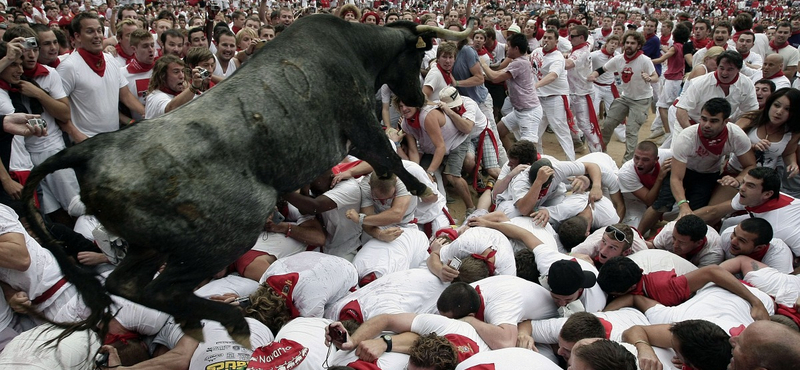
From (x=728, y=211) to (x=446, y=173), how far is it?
9.80 feet

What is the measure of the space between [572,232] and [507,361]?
2.48 m

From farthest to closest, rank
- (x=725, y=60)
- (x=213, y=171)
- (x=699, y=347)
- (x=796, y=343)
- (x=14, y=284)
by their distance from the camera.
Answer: (x=725, y=60), (x=14, y=284), (x=699, y=347), (x=796, y=343), (x=213, y=171)

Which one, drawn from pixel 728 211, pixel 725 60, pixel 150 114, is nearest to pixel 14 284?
pixel 150 114

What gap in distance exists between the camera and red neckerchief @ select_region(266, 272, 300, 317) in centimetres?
384

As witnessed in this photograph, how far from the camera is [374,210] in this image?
500 centimetres

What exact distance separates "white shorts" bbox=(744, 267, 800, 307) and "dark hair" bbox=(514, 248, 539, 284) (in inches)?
64.6

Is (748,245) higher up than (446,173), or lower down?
higher up

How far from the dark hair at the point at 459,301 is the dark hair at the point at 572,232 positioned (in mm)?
1773

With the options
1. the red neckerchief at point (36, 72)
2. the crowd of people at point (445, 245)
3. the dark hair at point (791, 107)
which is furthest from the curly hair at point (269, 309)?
the dark hair at point (791, 107)

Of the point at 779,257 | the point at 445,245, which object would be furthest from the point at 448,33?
the point at 779,257

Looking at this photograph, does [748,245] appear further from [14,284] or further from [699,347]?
[14,284]

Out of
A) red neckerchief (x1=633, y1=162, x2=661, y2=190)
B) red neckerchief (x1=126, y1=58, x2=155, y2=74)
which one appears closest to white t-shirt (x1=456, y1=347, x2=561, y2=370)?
red neckerchief (x1=633, y1=162, x2=661, y2=190)

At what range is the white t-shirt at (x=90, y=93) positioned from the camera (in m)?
5.10

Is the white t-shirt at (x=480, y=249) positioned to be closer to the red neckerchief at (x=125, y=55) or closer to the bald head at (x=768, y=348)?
the bald head at (x=768, y=348)
